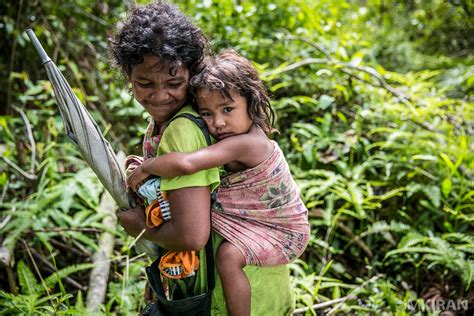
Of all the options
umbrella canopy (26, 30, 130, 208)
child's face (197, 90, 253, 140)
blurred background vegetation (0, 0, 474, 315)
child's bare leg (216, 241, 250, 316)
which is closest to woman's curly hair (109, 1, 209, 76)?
child's face (197, 90, 253, 140)

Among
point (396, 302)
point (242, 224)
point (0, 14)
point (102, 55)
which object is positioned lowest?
point (396, 302)

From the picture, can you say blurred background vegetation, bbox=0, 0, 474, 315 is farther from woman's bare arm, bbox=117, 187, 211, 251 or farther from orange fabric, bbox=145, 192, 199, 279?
woman's bare arm, bbox=117, 187, 211, 251

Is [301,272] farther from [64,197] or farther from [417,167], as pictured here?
[64,197]

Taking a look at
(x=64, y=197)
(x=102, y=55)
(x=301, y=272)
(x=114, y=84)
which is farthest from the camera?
(x=102, y=55)

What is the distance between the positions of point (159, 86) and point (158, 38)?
0.18m

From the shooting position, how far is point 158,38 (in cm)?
173

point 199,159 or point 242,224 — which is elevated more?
point 199,159

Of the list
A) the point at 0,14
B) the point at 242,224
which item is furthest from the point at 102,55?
the point at 242,224

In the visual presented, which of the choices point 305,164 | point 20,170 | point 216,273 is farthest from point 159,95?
point 305,164

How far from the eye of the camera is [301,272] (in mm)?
3242

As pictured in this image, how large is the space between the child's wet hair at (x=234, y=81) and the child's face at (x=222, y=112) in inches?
0.8

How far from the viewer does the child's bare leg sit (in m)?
1.82

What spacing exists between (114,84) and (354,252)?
10.1ft

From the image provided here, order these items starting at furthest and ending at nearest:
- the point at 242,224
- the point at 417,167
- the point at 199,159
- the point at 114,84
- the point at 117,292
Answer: the point at 114,84
the point at 417,167
the point at 117,292
the point at 242,224
the point at 199,159
